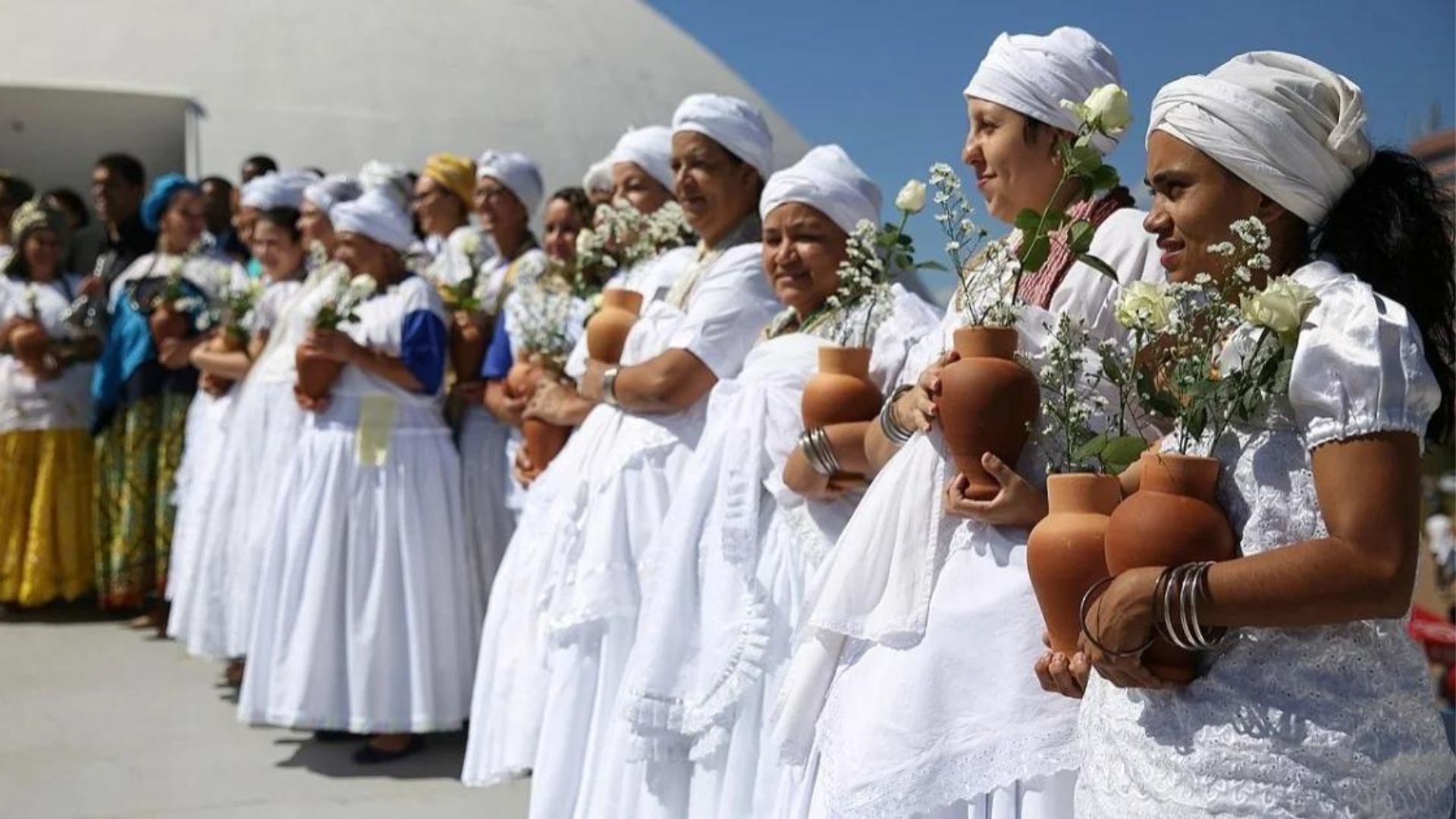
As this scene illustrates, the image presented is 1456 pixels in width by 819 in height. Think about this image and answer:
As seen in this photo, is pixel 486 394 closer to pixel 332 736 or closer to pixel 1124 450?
pixel 332 736

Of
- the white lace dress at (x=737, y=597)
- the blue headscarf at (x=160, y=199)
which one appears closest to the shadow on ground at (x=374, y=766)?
the white lace dress at (x=737, y=597)

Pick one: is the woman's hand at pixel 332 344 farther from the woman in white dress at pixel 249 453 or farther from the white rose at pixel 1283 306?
the white rose at pixel 1283 306

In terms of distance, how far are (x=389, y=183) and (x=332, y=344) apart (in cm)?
89

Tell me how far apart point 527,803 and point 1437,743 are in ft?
11.2

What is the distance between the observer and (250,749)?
5.49m

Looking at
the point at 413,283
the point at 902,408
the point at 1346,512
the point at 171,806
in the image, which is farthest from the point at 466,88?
the point at 1346,512

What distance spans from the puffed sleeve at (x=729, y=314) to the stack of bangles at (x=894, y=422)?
3.46 ft

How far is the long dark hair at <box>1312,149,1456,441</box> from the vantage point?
1.98 meters

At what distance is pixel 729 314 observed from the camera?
12.5 ft

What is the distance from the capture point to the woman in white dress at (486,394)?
223 inches

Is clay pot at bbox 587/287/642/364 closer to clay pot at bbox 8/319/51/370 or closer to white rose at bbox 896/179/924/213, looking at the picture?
white rose at bbox 896/179/924/213


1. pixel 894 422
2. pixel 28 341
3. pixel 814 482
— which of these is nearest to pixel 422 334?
pixel 814 482

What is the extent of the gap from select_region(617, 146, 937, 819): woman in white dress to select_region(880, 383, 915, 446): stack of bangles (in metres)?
0.45

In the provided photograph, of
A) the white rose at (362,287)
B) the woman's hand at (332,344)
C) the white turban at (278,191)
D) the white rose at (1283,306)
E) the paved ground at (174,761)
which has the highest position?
the white turban at (278,191)
